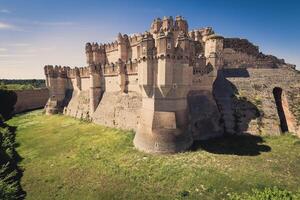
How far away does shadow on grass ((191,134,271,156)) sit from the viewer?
21.1 metres

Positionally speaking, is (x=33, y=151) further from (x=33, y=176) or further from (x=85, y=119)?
(x=85, y=119)

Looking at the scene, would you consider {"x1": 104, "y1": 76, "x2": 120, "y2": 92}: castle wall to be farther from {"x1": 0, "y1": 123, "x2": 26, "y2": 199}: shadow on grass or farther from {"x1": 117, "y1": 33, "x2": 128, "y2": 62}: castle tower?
{"x1": 0, "y1": 123, "x2": 26, "y2": 199}: shadow on grass

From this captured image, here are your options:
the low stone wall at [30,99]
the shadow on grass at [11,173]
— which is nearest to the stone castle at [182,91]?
the shadow on grass at [11,173]

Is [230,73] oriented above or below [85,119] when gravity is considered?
above

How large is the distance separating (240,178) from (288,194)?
25.4 feet

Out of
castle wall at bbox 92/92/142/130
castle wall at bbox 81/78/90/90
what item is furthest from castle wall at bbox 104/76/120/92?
castle wall at bbox 81/78/90/90

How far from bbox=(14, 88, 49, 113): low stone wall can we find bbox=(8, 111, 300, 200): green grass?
37.6m

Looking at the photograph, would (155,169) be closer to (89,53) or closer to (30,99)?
(89,53)

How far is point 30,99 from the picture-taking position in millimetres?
61688

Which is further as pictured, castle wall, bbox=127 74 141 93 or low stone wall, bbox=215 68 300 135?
castle wall, bbox=127 74 141 93

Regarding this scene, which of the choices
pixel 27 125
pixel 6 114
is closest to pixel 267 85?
pixel 27 125

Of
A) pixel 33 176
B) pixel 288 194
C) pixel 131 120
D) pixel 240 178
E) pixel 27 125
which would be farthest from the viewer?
pixel 27 125

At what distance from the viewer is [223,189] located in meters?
14.9

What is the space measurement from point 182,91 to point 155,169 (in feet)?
31.4
